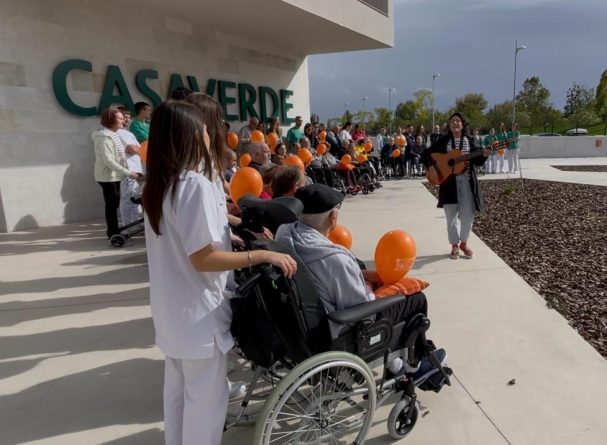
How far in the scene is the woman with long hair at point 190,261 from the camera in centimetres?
165

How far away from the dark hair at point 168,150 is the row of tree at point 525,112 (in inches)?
1649

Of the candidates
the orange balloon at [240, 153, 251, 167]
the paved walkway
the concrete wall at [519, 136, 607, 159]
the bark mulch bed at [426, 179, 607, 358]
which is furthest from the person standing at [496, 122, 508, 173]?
the orange balloon at [240, 153, 251, 167]

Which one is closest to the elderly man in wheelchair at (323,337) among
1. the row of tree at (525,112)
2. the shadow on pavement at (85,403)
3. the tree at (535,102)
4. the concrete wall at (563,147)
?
the shadow on pavement at (85,403)

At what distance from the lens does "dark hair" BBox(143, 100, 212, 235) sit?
165 centimetres

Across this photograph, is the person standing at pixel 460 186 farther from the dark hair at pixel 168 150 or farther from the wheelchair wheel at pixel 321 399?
the dark hair at pixel 168 150

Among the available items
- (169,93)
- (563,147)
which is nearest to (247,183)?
(169,93)

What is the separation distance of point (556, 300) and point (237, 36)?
9884 mm

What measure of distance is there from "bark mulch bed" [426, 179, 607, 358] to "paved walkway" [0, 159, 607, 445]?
0.21 m

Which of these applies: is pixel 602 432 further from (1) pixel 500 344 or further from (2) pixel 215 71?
(2) pixel 215 71

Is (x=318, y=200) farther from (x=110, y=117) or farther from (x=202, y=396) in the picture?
(x=110, y=117)

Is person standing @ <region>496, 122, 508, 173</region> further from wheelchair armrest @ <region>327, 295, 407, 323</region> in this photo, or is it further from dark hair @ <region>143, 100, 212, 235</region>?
dark hair @ <region>143, 100, 212, 235</region>

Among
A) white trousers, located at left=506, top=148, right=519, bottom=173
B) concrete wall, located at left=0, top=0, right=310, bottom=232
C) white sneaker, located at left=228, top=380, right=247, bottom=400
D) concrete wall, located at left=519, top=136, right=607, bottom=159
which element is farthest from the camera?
concrete wall, located at left=519, top=136, right=607, bottom=159

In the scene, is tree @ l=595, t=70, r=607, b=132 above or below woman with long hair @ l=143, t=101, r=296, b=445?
above

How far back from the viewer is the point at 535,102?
4950 cm
